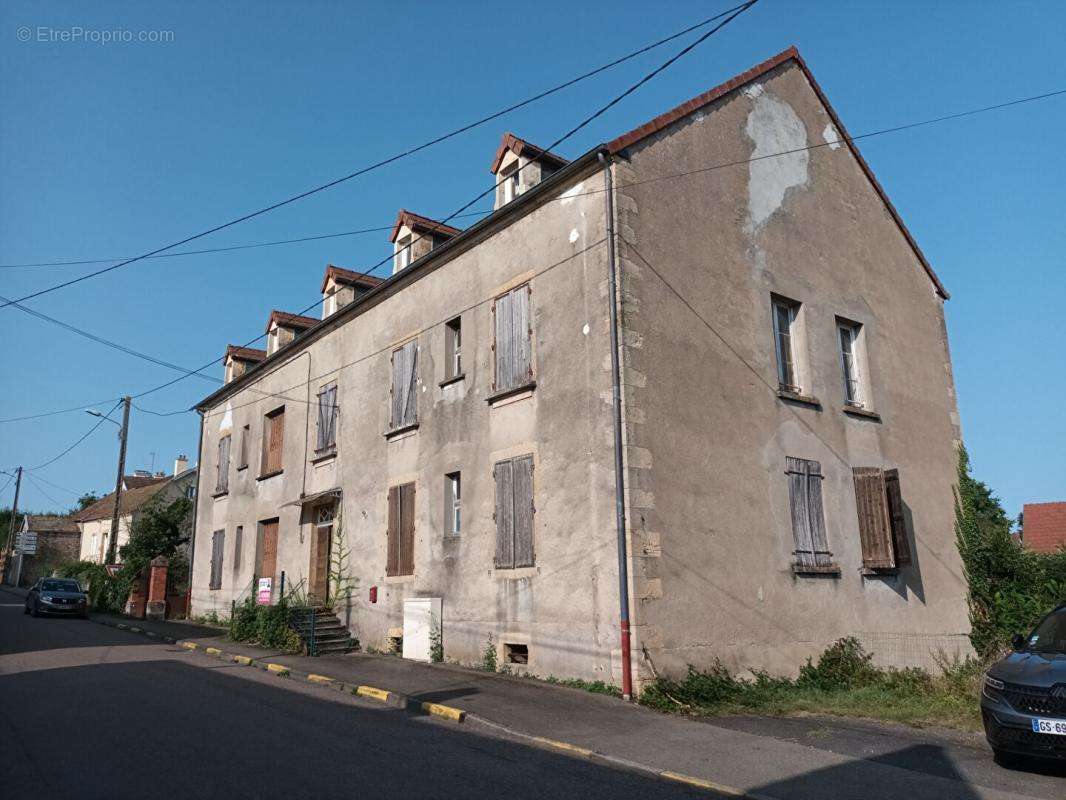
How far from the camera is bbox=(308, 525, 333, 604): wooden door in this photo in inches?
709

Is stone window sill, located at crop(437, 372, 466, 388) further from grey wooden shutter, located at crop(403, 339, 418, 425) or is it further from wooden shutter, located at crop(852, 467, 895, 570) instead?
wooden shutter, located at crop(852, 467, 895, 570)

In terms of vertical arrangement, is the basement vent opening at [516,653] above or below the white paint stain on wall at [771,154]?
below

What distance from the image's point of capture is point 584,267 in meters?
12.0

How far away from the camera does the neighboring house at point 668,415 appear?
1127cm

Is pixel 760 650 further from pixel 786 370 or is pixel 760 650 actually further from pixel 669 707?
pixel 786 370

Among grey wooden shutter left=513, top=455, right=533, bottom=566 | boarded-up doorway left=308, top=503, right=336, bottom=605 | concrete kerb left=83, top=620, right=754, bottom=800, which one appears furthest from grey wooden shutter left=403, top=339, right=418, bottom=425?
concrete kerb left=83, top=620, right=754, bottom=800

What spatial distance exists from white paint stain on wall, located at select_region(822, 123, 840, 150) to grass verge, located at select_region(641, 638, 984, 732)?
983 cm

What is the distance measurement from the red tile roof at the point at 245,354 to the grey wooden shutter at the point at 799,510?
18855 mm

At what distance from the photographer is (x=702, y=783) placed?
21.7 ft

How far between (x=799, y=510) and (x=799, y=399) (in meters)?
1.93

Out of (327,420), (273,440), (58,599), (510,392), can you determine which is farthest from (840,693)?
(58,599)

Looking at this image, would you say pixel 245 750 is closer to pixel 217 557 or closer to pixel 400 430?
pixel 400 430

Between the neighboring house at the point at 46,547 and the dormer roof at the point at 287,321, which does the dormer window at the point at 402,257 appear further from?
the neighboring house at the point at 46,547

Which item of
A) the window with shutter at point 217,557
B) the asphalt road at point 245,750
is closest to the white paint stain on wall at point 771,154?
the asphalt road at point 245,750
